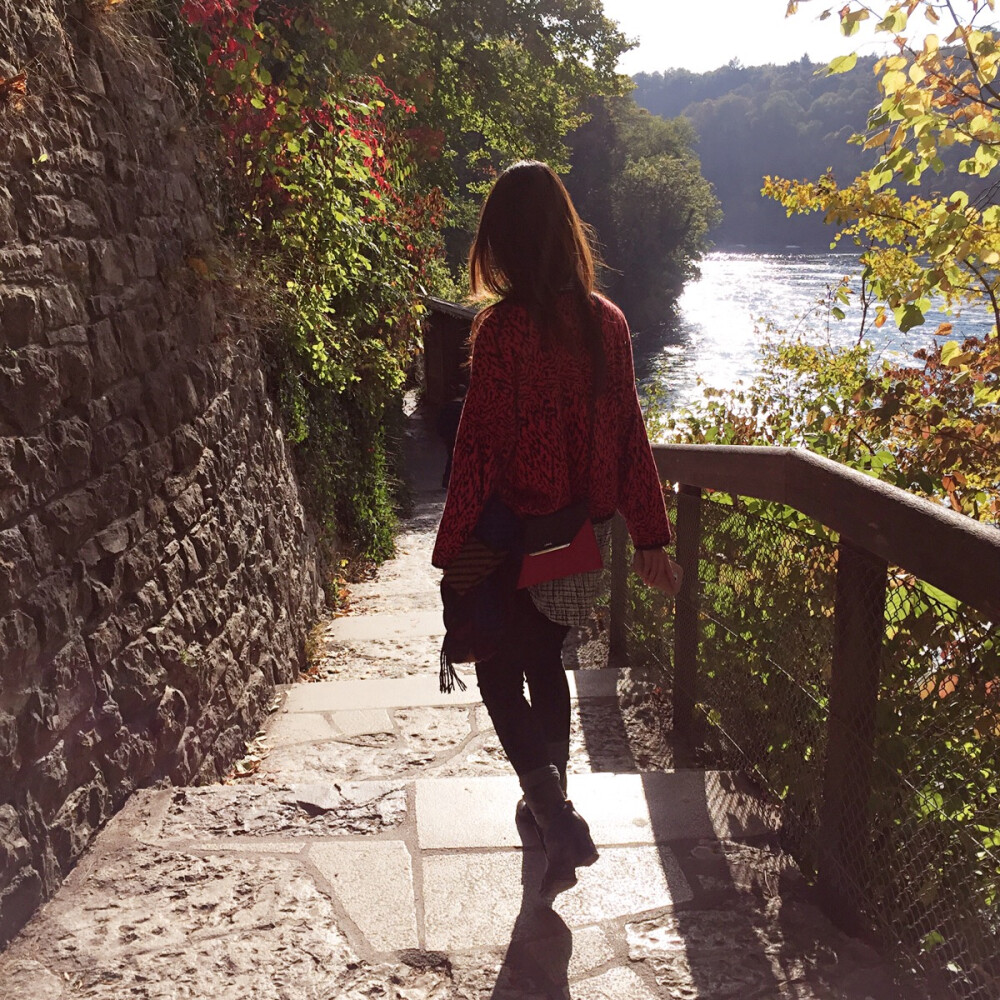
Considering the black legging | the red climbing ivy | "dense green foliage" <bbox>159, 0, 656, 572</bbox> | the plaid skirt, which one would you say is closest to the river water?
"dense green foliage" <bbox>159, 0, 656, 572</bbox>

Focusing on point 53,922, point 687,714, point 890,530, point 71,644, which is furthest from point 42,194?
point 687,714

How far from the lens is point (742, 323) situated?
117ft

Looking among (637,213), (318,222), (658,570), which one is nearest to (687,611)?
(658,570)

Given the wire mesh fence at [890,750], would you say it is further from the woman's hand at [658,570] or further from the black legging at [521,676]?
the black legging at [521,676]

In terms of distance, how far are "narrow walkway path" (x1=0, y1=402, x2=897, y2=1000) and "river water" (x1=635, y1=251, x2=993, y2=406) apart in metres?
14.1

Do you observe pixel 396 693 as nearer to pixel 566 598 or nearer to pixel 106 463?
pixel 106 463

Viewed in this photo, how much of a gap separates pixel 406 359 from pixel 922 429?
5.60m

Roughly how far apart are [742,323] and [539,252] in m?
35.3

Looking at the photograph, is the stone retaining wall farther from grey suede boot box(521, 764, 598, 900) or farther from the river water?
the river water

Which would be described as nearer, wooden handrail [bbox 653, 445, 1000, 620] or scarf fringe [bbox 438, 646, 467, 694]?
wooden handrail [bbox 653, 445, 1000, 620]

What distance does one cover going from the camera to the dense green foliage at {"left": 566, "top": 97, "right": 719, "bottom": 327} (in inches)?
1453

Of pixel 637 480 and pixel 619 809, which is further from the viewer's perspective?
pixel 619 809

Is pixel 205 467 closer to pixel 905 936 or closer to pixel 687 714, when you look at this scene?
pixel 687 714

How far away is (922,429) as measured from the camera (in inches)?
145
